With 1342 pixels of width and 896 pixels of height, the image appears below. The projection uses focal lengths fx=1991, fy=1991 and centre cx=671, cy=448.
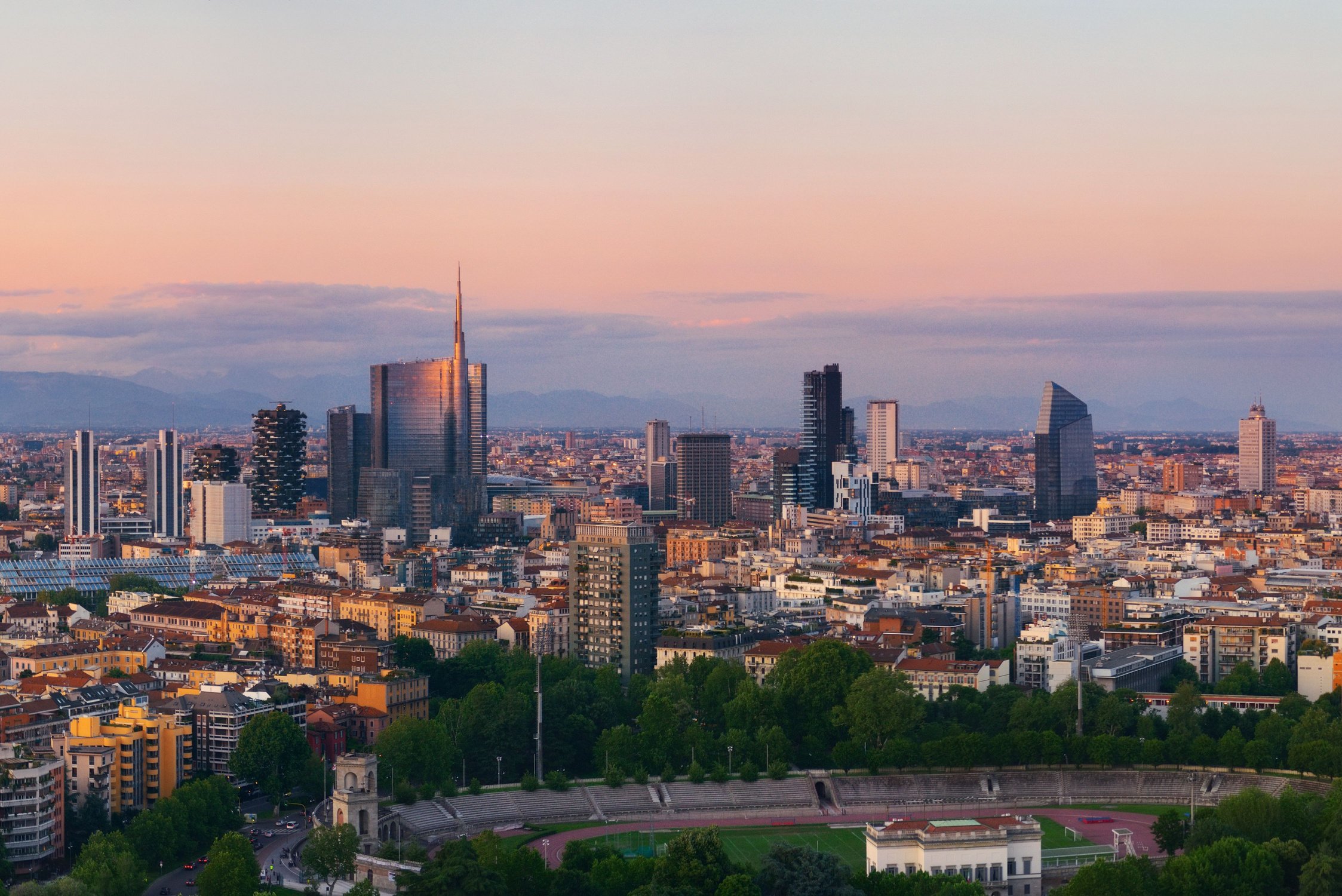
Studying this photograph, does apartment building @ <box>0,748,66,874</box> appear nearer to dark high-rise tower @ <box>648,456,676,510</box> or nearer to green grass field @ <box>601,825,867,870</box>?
green grass field @ <box>601,825,867,870</box>

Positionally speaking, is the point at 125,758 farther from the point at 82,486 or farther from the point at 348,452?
the point at 348,452

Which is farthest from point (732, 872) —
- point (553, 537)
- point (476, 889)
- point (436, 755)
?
point (553, 537)

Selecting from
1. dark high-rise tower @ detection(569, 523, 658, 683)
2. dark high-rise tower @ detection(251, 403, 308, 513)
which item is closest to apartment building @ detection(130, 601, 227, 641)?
dark high-rise tower @ detection(569, 523, 658, 683)

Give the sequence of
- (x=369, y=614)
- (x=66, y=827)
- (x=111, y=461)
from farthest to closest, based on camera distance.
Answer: (x=111, y=461) → (x=369, y=614) → (x=66, y=827)

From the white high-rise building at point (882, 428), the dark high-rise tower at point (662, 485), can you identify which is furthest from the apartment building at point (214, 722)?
the white high-rise building at point (882, 428)

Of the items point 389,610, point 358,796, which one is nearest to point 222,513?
point 389,610

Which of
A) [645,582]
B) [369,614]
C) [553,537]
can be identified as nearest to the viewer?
[645,582]

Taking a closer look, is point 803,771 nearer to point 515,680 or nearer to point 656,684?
point 656,684
